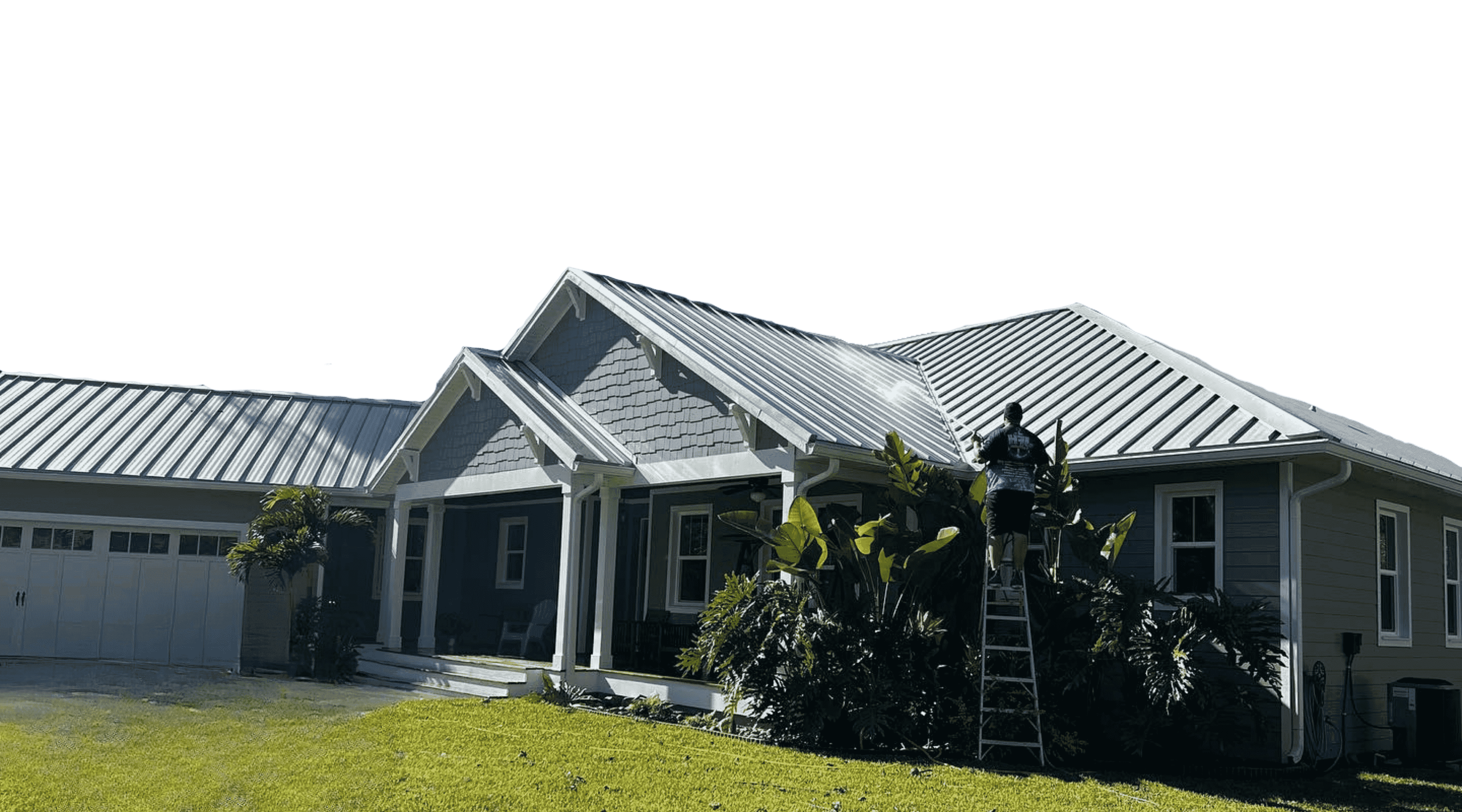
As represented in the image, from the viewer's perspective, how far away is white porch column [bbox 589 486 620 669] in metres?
15.4

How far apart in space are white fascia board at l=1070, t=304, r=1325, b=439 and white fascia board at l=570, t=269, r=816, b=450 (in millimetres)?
4655

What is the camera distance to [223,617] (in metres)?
20.7

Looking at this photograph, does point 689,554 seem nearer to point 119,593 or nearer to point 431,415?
point 431,415

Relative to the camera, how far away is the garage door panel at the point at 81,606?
20141 millimetres

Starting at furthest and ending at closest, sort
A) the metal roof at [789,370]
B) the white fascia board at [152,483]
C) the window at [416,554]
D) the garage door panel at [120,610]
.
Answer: the window at [416,554], the garage door panel at [120,610], the white fascia board at [152,483], the metal roof at [789,370]

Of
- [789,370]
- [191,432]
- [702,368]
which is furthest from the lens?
[191,432]

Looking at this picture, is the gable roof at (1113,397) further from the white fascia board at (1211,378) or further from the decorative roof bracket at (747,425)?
the decorative roof bracket at (747,425)

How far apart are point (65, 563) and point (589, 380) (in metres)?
9.96

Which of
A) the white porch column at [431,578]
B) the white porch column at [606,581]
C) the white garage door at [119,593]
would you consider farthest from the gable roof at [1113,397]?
the white garage door at [119,593]

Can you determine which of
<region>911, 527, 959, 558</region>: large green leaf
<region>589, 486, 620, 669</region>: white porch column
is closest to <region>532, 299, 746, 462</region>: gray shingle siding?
<region>589, 486, 620, 669</region>: white porch column

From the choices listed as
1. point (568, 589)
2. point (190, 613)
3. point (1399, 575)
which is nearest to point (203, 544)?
point (190, 613)

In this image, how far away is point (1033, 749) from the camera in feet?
37.8

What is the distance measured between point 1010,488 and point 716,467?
3887 millimetres

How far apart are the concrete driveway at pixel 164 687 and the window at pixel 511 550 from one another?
4.75 m
